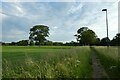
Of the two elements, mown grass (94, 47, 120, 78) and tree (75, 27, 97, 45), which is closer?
mown grass (94, 47, 120, 78)

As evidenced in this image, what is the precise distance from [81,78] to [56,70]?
44.7 inches

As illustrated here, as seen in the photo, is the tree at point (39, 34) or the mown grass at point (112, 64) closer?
the mown grass at point (112, 64)

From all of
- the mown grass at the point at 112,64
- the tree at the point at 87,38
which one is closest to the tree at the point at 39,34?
the tree at the point at 87,38

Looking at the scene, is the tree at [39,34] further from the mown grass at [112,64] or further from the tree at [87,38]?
A: the mown grass at [112,64]

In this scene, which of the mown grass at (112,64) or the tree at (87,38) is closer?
the mown grass at (112,64)

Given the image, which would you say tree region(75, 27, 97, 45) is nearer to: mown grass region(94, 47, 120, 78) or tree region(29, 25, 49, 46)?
tree region(29, 25, 49, 46)

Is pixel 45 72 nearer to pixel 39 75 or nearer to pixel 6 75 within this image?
pixel 39 75

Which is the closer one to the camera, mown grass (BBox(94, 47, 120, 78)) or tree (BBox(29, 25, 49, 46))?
mown grass (BBox(94, 47, 120, 78))

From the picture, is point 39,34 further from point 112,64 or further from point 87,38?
point 112,64

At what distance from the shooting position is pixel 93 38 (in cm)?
14300

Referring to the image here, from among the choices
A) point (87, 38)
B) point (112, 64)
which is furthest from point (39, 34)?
point (112, 64)

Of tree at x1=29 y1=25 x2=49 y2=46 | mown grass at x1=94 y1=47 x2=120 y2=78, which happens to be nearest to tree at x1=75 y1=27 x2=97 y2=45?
tree at x1=29 y1=25 x2=49 y2=46

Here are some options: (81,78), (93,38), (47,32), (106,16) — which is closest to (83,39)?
(93,38)

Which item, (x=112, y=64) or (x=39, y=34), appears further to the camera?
(x=39, y=34)
